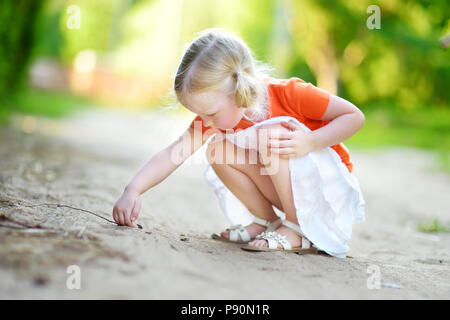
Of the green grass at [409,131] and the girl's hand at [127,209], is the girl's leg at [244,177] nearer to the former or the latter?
the girl's hand at [127,209]

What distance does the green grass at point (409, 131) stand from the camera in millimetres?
11625

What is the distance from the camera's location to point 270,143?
7.30ft

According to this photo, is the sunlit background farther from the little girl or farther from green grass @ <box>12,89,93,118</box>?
the little girl

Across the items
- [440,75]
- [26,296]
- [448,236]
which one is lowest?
[448,236]

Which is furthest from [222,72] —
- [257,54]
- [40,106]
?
[257,54]

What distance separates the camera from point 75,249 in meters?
1.61

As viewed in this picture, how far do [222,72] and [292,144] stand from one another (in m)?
0.45

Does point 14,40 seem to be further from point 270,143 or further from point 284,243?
point 284,243

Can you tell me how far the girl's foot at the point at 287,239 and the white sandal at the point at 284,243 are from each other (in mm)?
14

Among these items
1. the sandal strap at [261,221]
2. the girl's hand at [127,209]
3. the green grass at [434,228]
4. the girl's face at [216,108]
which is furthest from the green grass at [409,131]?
the girl's hand at [127,209]

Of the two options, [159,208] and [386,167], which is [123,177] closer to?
[159,208]

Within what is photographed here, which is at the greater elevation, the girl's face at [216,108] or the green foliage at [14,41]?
the green foliage at [14,41]
